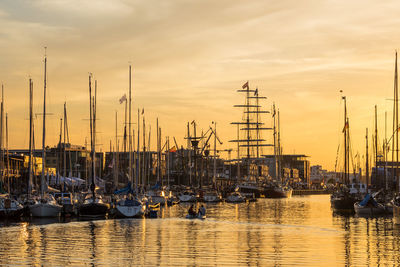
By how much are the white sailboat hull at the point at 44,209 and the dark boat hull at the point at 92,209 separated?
118 inches

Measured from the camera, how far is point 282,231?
64312 mm

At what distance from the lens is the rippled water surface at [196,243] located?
41.4 meters

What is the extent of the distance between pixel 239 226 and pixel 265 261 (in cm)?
3019

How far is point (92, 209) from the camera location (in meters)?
82.5

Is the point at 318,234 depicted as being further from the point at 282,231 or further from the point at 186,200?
the point at 186,200

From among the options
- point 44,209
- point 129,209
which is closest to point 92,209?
point 129,209

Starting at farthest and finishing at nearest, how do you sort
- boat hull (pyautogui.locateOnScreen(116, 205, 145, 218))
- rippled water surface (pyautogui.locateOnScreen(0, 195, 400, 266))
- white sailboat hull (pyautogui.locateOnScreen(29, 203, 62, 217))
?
boat hull (pyautogui.locateOnScreen(116, 205, 145, 218)) < white sailboat hull (pyautogui.locateOnScreen(29, 203, 62, 217)) < rippled water surface (pyautogui.locateOnScreen(0, 195, 400, 266))

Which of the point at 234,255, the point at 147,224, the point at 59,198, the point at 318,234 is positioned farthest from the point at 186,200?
the point at 234,255

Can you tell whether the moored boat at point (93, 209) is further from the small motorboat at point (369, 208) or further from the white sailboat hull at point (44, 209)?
the small motorboat at point (369, 208)

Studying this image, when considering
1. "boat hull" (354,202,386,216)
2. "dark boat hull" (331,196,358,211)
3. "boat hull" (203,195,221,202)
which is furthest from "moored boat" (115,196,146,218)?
"boat hull" (203,195,221,202)

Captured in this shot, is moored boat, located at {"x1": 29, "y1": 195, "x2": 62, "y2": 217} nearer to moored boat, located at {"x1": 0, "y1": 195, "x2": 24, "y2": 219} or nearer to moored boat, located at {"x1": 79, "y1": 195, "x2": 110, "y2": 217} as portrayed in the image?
moored boat, located at {"x1": 0, "y1": 195, "x2": 24, "y2": 219}

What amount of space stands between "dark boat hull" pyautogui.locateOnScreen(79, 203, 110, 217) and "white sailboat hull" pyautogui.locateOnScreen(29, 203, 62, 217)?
9.82 ft

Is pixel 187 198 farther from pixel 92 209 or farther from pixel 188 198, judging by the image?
pixel 92 209

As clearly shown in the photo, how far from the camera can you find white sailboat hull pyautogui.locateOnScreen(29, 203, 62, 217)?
8094cm
